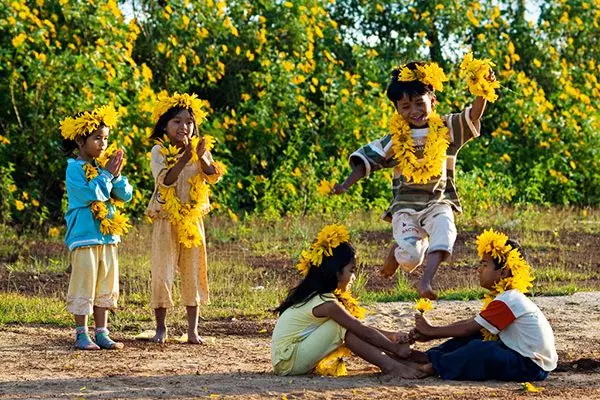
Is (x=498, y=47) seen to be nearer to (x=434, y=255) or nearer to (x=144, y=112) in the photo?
(x=144, y=112)

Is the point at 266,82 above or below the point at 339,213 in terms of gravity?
above

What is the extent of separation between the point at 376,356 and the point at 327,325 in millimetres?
350

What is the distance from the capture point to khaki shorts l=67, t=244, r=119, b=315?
8578 millimetres

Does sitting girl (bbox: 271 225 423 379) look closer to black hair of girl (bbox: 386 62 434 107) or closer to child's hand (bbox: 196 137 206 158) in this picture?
black hair of girl (bbox: 386 62 434 107)

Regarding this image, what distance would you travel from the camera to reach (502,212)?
627 inches

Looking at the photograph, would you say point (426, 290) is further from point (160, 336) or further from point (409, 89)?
point (160, 336)

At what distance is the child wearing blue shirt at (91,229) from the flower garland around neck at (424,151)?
2.02m

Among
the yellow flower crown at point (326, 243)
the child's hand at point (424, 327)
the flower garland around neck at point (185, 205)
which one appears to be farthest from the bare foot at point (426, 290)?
the flower garland around neck at point (185, 205)

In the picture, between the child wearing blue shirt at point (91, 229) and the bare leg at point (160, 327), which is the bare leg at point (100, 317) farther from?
the bare leg at point (160, 327)

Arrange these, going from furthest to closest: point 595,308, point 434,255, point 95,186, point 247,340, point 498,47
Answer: point 498,47
point 595,308
point 247,340
point 95,186
point 434,255

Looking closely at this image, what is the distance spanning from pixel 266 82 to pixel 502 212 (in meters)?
3.50

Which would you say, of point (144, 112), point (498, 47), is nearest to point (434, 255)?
point (144, 112)

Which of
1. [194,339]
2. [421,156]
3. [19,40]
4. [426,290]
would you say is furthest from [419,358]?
[19,40]

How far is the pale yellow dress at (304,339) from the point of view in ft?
24.5
